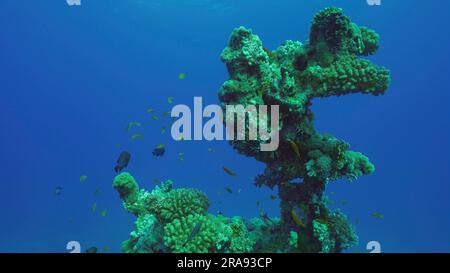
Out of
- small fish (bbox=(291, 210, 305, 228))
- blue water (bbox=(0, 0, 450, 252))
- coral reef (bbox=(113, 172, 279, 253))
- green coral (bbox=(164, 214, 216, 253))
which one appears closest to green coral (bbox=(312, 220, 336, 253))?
small fish (bbox=(291, 210, 305, 228))

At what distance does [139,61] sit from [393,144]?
57183mm

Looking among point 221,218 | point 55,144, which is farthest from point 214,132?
point 55,144

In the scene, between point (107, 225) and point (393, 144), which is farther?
point (393, 144)

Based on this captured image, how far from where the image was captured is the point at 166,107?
295ft

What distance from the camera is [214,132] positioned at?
784cm

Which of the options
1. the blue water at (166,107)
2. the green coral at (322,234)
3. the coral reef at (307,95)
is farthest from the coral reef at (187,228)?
the blue water at (166,107)

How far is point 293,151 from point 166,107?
8435 centimetres

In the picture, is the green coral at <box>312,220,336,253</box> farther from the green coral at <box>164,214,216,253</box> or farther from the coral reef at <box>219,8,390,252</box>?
the green coral at <box>164,214,216,253</box>

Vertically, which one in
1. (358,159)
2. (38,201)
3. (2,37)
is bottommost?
(358,159)

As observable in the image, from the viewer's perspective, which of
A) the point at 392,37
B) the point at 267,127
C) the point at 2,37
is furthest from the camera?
the point at 392,37

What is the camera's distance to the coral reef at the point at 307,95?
23.3 feet

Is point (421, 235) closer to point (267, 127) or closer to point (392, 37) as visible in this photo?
point (267, 127)

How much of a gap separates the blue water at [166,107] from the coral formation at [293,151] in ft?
58.1

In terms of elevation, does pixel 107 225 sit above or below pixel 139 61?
below
